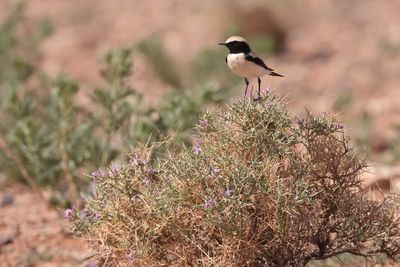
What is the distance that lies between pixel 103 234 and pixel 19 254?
2071mm

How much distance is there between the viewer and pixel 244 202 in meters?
3.60

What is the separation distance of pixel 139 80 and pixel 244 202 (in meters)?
9.93

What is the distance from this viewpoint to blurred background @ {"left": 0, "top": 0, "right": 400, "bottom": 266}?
6.14 m

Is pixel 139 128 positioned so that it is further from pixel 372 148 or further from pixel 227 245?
pixel 372 148

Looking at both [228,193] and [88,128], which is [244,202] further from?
[88,128]

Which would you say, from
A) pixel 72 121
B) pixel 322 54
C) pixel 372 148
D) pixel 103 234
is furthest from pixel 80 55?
pixel 103 234

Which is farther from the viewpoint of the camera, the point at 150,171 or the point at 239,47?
the point at 239,47

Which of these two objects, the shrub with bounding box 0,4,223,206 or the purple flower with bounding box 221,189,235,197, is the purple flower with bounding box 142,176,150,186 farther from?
the shrub with bounding box 0,4,223,206

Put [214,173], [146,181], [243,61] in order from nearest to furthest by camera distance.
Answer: [214,173], [146,181], [243,61]

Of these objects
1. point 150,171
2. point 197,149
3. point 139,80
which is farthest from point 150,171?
point 139,80

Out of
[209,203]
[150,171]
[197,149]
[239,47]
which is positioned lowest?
[209,203]

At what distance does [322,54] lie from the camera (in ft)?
50.1

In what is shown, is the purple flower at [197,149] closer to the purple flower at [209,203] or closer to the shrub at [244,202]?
the shrub at [244,202]

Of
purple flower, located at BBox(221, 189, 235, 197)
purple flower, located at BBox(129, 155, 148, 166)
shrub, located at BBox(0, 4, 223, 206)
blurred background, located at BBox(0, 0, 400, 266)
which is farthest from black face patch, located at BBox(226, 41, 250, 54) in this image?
shrub, located at BBox(0, 4, 223, 206)
